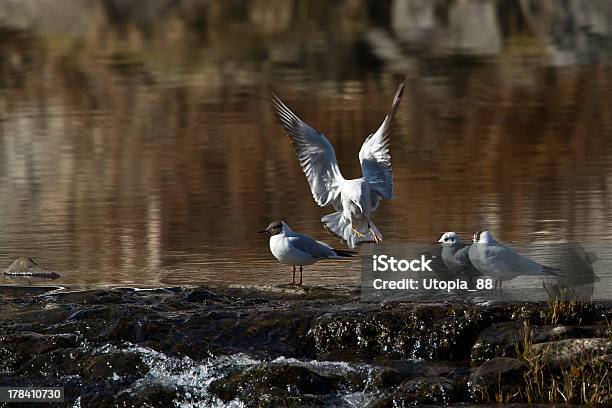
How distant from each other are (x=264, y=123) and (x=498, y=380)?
1076 cm

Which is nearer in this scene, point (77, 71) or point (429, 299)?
point (429, 299)

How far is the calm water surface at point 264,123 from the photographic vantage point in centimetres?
1177

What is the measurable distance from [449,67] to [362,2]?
4406 millimetres

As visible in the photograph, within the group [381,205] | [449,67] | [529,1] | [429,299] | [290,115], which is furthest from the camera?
[529,1]

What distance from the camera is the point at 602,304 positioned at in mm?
8141

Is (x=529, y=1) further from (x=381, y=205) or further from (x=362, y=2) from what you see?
(x=381, y=205)

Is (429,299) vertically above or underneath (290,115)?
underneath

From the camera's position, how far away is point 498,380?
23.7 feet

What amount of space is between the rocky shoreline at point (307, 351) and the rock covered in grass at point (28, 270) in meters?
1.21

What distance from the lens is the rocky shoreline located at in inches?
287

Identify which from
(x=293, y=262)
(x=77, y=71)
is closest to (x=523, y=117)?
(x=77, y=71)

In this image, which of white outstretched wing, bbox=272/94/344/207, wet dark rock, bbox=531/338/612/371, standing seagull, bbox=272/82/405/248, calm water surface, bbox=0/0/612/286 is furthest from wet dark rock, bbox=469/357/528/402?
white outstretched wing, bbox=272/94/344/207

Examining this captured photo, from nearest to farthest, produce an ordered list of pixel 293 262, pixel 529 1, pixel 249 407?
pixel 249 407 → pixel 293 262 → pixel 529 1

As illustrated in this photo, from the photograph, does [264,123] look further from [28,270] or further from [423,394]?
[423,394]
